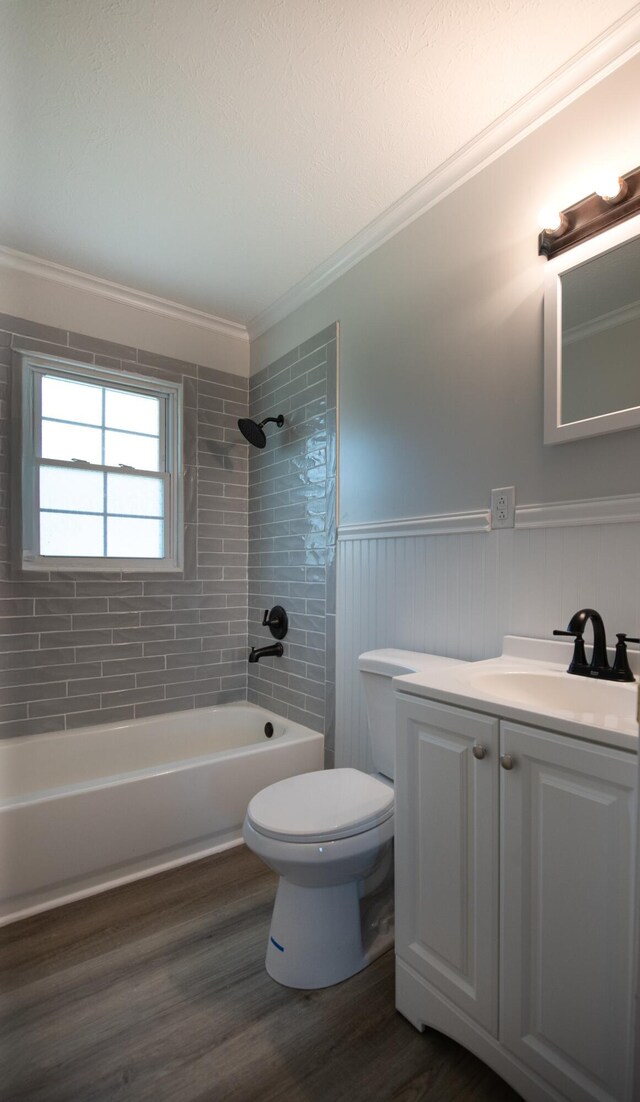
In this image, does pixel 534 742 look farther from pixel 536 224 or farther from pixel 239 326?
pixel 239 326

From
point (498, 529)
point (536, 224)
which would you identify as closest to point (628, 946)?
point (498, 529)

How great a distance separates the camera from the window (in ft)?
7.95

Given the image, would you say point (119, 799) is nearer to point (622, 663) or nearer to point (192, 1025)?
point (192, 1025)

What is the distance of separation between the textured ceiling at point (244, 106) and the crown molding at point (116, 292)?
0.38 ft

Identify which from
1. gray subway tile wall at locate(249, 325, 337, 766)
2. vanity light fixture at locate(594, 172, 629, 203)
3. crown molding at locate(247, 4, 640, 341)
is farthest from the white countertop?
crown molding at locate(247, 4, 640, 341)

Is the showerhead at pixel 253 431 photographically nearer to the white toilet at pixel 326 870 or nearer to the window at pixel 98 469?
the window at pixel 98 469

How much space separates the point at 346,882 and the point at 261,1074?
0.43m

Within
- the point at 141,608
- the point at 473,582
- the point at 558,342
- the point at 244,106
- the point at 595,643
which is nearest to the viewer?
the point at 595,643

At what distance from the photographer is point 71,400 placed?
256cm

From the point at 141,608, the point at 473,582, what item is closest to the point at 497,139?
the point at 473,582

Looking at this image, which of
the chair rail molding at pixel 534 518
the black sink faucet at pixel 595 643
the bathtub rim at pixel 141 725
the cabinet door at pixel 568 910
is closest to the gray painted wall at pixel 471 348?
the chair rail molding at pixel 534 518

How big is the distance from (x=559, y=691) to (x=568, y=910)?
499mm

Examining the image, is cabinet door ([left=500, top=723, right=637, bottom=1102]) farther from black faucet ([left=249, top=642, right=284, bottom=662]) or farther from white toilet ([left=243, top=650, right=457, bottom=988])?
black faucet ([left=249, top=642, right=284, bottom=662])

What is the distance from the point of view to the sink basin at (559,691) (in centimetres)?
116
